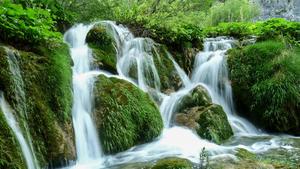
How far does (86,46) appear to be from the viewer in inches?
337

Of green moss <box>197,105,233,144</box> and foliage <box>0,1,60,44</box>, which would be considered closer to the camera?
foliage <box>0,1,60,44</box>

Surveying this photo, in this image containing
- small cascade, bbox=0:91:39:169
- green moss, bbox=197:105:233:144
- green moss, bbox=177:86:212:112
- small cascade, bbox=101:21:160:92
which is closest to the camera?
small cascade, bbox=0:91:39:169

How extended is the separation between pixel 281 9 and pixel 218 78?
17139mm

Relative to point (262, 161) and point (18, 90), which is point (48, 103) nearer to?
point (18, 90)

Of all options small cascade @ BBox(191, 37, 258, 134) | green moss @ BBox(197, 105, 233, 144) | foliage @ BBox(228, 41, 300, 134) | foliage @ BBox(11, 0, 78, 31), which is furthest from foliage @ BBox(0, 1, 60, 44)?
foliage @ BBox(228, 41, 300, 134)

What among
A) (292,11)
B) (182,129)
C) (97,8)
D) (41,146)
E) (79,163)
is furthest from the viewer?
(292,11)

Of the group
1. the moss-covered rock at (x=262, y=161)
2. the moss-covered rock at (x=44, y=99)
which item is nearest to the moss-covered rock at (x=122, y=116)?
the moss-covered rock at (x=44, y=99)

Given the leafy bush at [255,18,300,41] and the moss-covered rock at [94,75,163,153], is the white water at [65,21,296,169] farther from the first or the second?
the leafy bush at [255,18,300,41]

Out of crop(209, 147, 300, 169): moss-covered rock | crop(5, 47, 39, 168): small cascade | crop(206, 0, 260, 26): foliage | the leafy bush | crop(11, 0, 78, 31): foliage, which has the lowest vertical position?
crop(209, 147, 300, 169): moss-covered rock

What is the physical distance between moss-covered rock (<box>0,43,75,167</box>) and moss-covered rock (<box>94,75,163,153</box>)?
64cm

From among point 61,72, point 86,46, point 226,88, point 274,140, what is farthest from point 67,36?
point 274,140

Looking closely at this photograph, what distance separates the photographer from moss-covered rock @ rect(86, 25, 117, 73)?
8258 mm

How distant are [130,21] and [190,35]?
179 cm

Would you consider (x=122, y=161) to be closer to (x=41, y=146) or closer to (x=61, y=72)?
(x=41, y=146)
